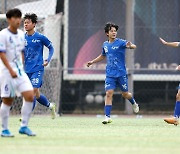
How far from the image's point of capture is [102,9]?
68.2 ft

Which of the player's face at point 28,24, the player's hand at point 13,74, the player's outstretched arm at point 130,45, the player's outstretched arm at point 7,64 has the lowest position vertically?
the player's hand at point 13,74

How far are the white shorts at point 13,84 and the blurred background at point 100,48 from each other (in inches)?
368

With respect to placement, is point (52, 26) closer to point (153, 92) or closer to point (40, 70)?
point (153, 92)

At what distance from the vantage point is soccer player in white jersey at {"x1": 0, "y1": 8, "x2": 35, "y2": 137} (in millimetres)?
10898

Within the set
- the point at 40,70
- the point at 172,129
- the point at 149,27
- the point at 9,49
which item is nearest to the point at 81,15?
the point at 149,27

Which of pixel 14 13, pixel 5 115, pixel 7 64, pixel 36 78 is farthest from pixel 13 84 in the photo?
pixel 36 78

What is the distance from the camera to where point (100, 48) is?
20.6 meters

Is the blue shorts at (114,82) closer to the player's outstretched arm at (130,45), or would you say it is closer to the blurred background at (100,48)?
the player's outstretched arm at (130,45)

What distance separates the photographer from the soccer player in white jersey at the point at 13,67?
1090cm

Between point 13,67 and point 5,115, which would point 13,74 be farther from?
point 5,115

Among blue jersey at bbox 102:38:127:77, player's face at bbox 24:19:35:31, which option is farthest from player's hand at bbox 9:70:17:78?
blue jersey at bbox 102:38:127:77

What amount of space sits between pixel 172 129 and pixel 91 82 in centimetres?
780

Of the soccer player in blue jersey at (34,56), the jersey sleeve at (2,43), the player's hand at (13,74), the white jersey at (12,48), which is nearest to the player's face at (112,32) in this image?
the soccer player in blue jersey at (34,56)

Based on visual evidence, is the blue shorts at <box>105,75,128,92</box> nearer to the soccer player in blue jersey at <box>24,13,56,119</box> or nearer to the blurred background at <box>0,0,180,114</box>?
the soccer player in blue jersey at <box>24,13,56,119</box>
